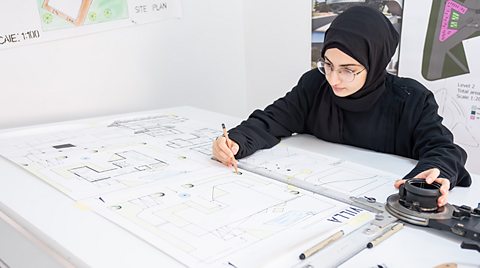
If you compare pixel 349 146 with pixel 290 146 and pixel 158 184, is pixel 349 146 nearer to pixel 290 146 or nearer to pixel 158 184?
pixel 290 146

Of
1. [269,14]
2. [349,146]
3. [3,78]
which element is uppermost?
[269,14]

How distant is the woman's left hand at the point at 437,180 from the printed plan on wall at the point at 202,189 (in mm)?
63

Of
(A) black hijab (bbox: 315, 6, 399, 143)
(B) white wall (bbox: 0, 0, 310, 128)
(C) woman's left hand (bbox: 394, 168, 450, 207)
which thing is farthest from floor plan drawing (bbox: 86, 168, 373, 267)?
(B) white wall (bbox: 0, 0, 310, 128)

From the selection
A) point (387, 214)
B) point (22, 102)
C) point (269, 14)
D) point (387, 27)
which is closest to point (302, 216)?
point (387, 214)

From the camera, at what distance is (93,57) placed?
1.52 meters

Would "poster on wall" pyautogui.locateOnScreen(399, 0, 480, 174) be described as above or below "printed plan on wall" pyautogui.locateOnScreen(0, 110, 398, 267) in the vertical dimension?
above

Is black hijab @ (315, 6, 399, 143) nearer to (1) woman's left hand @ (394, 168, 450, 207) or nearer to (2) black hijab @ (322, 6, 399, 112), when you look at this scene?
(2) black hijab @ (322, 6, 399, 112)

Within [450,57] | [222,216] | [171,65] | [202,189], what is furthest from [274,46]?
[222,216]

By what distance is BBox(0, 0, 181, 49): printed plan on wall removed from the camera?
133cm

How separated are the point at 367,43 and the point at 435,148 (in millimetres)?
272

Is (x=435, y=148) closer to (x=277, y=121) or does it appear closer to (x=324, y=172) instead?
(x=324, y=172)

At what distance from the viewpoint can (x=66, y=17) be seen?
1427 millimetres

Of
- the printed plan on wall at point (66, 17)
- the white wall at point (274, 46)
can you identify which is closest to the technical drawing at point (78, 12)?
the printed plan on wall at point (66, 17)

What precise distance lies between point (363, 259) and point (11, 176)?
731 millimetres
